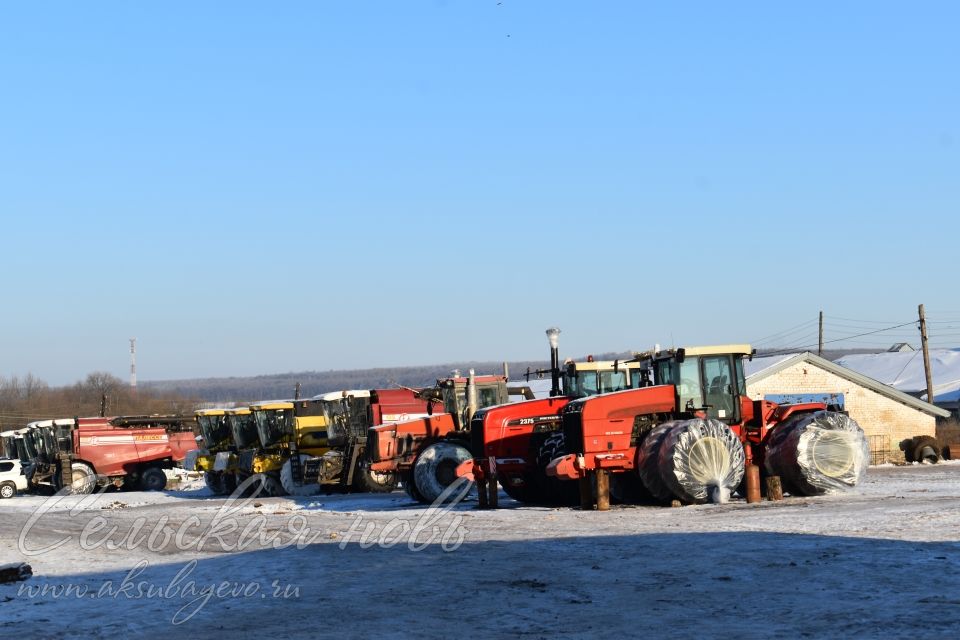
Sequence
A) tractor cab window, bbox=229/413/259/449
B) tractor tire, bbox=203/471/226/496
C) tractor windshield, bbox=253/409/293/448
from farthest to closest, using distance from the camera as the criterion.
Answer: tractor cab window, bbox=229/413/259/449 < tractor tire, bbox=203/471/226/496 < tractor windshield, bbox=253/409/293/448

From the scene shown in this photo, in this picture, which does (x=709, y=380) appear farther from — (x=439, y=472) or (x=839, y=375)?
(x=839, y=375)

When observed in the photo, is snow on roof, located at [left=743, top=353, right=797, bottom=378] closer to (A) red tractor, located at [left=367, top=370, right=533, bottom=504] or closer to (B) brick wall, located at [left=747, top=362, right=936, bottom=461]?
(B) brick wall, located at [left=747, top=362, right=936, bottom=461]

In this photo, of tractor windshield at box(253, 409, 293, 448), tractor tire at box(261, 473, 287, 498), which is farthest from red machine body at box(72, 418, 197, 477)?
tractor tire at box(261, 473, 287, 498)

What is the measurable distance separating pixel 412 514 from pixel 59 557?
6.18 meters

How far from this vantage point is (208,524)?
20.8 m

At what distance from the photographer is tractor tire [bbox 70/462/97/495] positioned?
39812 millimetres

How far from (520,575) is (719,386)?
960 cm

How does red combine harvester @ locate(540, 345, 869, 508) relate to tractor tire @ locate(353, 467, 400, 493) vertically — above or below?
above

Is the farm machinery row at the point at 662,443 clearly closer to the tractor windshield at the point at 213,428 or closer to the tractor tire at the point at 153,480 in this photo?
the tractor windshield at the point at 213,428

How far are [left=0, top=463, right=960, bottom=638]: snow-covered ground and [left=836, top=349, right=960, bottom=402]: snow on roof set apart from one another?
150 ft

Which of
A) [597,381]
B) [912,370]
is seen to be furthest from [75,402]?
[597,381]

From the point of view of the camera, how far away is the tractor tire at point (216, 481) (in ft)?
118

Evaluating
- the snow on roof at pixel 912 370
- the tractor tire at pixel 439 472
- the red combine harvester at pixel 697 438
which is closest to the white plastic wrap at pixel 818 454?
the red combine harvester at pixel 697 438

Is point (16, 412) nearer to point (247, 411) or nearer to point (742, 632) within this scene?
point (247, 411)
